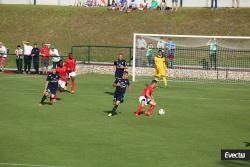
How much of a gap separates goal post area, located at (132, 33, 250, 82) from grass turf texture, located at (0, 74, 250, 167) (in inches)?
278

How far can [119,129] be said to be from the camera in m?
24.2

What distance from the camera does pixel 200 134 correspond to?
2367 cm

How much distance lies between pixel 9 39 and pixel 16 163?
1579 inches

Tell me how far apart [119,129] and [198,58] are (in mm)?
22419

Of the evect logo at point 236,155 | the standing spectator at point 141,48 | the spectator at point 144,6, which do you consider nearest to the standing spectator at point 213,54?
the standing spectator at point 141,48

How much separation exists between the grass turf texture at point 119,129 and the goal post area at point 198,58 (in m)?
7.07

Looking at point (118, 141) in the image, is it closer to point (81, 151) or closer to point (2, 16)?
point (81, 151)

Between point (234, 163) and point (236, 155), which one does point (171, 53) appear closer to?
point (234, 163)

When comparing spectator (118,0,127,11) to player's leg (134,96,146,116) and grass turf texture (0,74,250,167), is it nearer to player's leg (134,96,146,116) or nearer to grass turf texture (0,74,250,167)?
grass turf texture (0,74,250,167)

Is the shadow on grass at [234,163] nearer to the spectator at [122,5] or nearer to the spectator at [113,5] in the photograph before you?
the spectator at [122,5]

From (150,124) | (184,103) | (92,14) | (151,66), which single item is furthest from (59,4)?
(150,124)

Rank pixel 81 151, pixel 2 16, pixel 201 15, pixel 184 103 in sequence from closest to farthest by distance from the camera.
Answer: pixel 81 151
pixel 184 103
pixel 201 15
pixel 2 16

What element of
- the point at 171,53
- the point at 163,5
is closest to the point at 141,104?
the point at 171,53

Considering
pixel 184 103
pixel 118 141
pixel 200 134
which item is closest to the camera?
pixel 118 141
